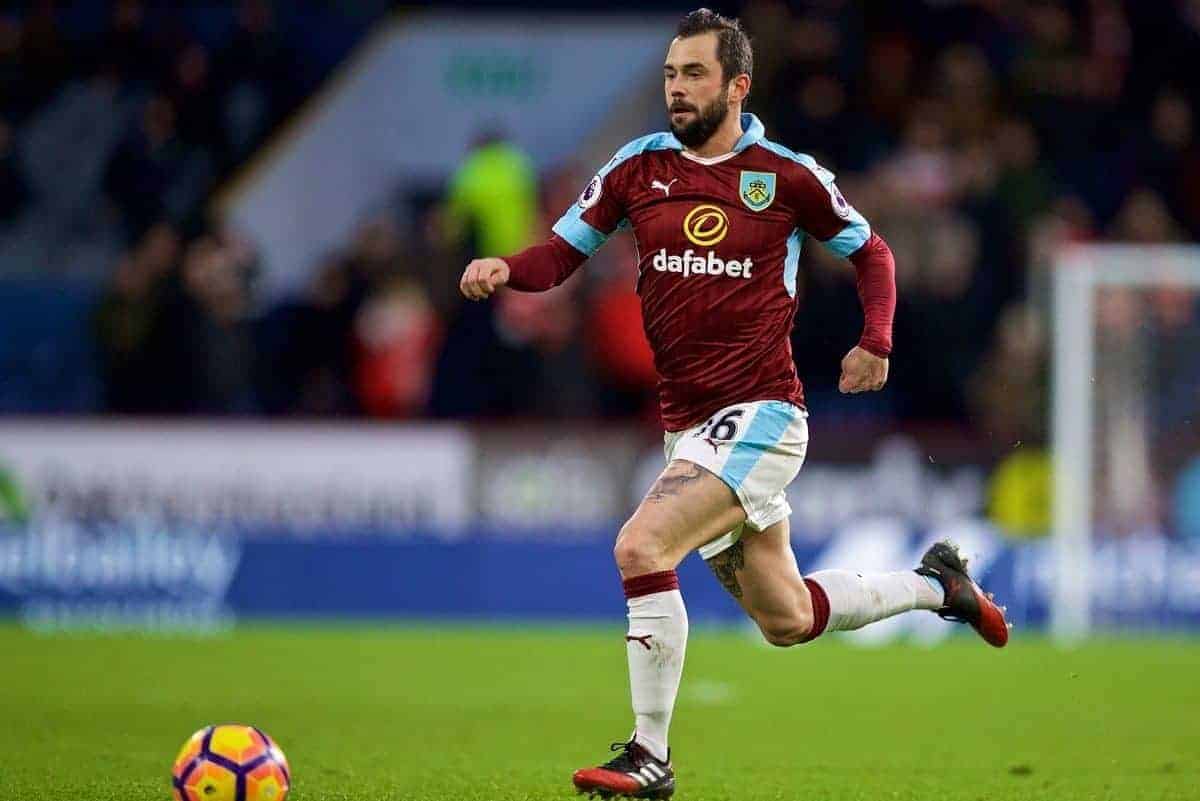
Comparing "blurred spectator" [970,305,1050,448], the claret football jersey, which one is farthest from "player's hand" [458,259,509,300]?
"blurred spectator" [970,305,1050,448]

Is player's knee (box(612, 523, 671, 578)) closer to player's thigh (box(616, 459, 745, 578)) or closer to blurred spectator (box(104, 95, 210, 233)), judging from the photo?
player's thigh (box(616, 459, 745, 578))

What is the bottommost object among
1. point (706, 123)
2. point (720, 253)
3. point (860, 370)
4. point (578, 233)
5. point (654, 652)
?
point (654, 652)

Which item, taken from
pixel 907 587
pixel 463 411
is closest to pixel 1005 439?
pixel 463 411

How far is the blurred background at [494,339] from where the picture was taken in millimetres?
14836

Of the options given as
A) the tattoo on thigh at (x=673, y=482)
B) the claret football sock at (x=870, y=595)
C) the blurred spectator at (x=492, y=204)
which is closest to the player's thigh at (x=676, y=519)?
the tattoo on thigh at (x=673, y=482)

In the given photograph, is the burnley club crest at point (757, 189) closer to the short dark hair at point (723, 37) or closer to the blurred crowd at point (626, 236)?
the short dark hair at point (723, 37)

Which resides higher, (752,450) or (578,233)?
(578,233)

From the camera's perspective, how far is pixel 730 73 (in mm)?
6816

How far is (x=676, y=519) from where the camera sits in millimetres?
6625

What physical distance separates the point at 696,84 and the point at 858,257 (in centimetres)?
86

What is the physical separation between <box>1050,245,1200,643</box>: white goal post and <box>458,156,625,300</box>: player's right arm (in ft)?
27.2

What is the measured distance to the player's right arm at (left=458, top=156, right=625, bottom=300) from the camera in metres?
6.96

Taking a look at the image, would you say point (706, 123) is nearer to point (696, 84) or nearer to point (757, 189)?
point (696, 84)

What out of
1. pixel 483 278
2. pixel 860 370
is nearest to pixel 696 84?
pixel 483 278
